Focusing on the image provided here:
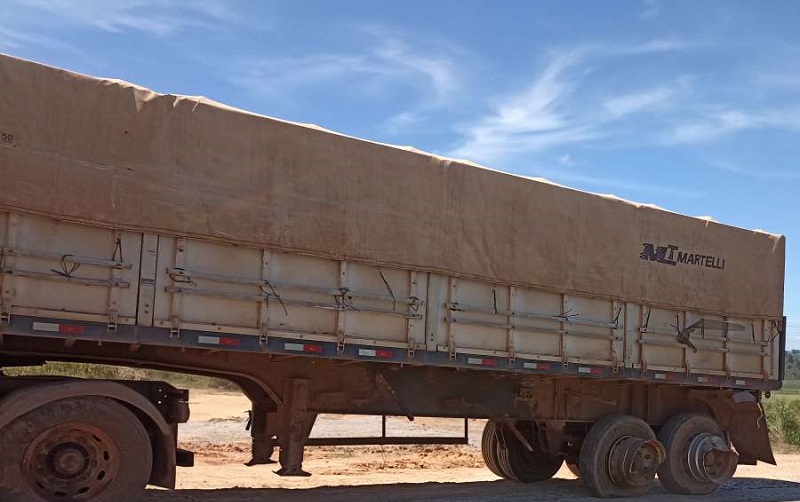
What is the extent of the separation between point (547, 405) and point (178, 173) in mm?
5540

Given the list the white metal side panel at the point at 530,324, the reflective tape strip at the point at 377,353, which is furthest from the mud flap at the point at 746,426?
the reflective tape strip at the point at 377,353

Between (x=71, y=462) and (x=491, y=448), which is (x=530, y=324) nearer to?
(x=491, y=448)

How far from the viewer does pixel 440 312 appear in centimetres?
877

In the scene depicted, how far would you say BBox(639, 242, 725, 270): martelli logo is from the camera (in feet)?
35.6

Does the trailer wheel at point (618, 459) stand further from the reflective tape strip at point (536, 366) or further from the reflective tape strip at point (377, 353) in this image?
the reflective tape strip at point (377, 353)

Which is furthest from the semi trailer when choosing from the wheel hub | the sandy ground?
the sandy ground

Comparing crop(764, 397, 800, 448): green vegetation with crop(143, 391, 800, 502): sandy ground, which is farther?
crop(764, 397, 800, 448): green vegetation

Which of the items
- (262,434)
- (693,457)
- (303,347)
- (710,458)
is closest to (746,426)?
(710,458)

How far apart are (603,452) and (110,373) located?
42.8 feet

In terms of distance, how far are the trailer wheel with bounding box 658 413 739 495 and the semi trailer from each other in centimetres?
3

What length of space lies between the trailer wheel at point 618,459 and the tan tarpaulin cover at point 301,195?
1.72m

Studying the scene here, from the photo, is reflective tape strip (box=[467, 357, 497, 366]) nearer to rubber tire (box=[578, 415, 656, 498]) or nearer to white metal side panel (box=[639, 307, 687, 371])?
rubber tire (box=[578, 415, 656, 498])

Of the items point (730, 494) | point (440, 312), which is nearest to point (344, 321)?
point (440, 312)

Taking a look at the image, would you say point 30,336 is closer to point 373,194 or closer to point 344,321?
point 344,321
